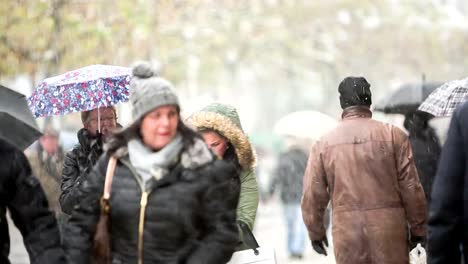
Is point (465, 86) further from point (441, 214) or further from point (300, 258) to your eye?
point (300, 258)

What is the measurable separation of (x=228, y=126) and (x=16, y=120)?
1.30 meters

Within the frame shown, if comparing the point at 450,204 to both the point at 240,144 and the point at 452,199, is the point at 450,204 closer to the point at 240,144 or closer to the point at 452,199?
the point at 452,199

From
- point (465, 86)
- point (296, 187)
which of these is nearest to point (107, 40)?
point (296, 187)

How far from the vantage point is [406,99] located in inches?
458

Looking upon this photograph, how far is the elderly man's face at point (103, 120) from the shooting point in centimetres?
730

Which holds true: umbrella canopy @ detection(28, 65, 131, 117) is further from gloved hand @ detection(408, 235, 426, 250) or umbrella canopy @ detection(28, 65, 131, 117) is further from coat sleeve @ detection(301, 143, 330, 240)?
gloved hand @ detection(408, 235, 426, 250)

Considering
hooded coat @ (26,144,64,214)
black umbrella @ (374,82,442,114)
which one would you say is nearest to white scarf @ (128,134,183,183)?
hooded coat @ (26,144,64,214)

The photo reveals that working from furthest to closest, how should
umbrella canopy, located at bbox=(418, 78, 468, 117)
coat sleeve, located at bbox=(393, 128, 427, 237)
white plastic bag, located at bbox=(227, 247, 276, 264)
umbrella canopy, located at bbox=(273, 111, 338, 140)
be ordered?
umbrella canopy, located at bbox=(273, 111, 338, 140) < umbrella canopy, located at bbox=(418, 78, 468, 117) < coat sleeve, located at bbox=(393, 128, 427, 237) < white plastic bag, located at bbox=(227, 247, 276, 264)

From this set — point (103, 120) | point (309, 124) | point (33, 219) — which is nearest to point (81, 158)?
point (103, 120)

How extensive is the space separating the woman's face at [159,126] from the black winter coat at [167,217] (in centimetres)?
13

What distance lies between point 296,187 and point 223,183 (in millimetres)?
10158

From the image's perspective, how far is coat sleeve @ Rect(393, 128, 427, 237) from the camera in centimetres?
711

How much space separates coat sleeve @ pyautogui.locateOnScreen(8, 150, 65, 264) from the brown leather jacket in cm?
263

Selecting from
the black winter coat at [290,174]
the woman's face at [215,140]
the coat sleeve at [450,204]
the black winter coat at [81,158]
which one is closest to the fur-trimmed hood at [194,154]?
the coat sleeve at [450,204]
